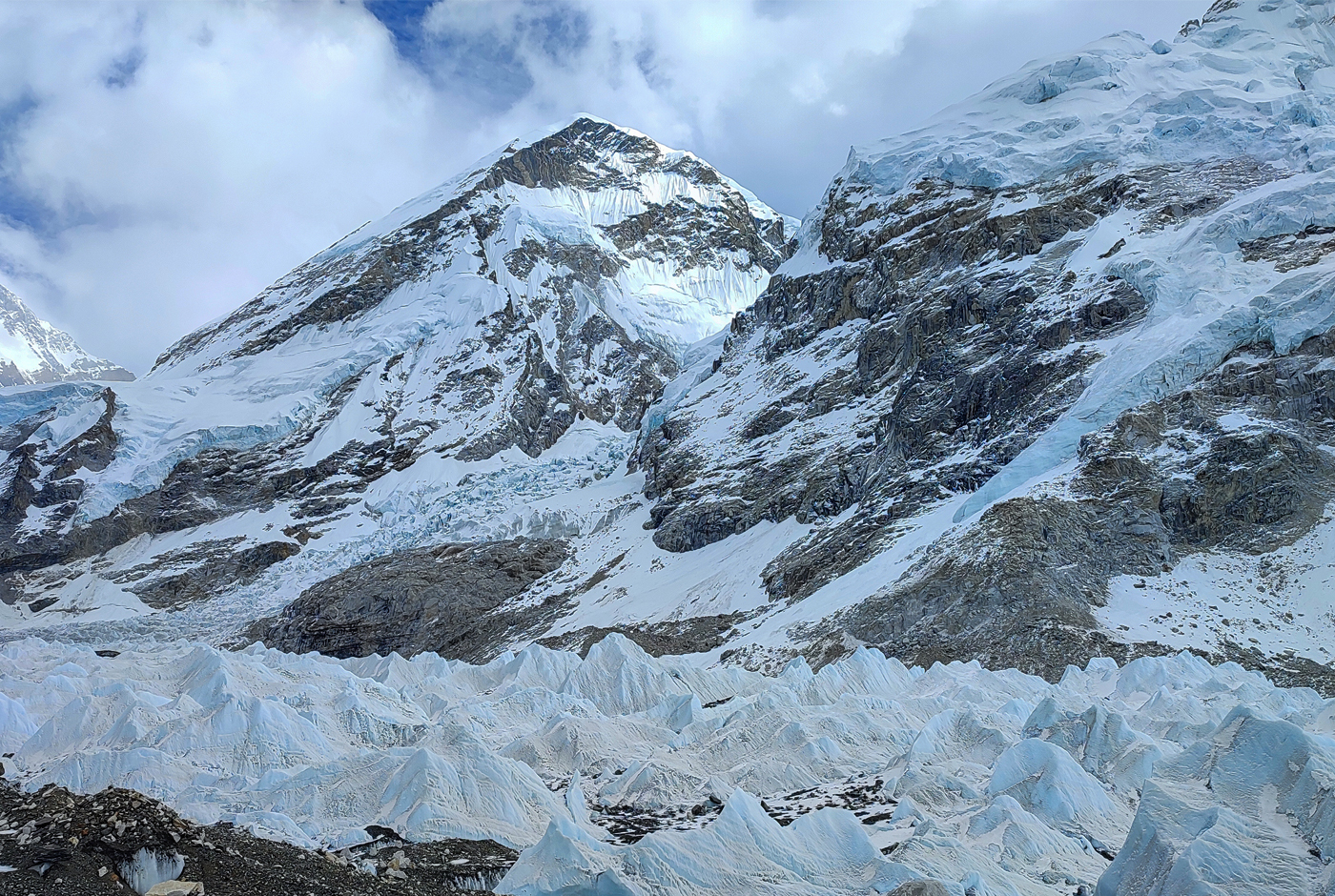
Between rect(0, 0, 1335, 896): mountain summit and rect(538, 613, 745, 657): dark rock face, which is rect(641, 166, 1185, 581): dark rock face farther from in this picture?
rect(538, 613, 745, 657): dark rock face

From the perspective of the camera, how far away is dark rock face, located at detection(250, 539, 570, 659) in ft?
281

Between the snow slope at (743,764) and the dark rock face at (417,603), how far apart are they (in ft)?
128

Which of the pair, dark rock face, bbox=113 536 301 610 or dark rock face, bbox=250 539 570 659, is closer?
dark rock face, bbox=250 539 570 659

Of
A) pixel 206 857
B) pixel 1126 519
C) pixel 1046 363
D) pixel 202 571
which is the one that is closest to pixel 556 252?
pixel 202 571

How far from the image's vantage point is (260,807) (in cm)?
2614

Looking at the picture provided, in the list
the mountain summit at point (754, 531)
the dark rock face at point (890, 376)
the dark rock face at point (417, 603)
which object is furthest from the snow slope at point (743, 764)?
the dark rock face at point (417, 603)

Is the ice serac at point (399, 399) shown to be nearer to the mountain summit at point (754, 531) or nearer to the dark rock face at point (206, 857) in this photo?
the mountain summit at point (754, 531)

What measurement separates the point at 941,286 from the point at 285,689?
66.1 meters

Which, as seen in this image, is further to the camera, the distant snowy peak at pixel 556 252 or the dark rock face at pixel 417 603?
the distant snowy peak at pixel 556 252

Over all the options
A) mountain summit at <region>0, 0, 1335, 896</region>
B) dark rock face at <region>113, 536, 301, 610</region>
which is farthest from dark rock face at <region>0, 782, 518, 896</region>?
dark rock face at <region>113, 536, 301, 610</region>

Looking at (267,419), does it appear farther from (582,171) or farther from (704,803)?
(704,803)

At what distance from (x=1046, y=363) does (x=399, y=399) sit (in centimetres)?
8847

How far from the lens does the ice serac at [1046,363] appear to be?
52.5 m

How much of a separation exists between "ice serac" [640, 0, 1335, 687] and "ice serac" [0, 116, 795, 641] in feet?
83.1
